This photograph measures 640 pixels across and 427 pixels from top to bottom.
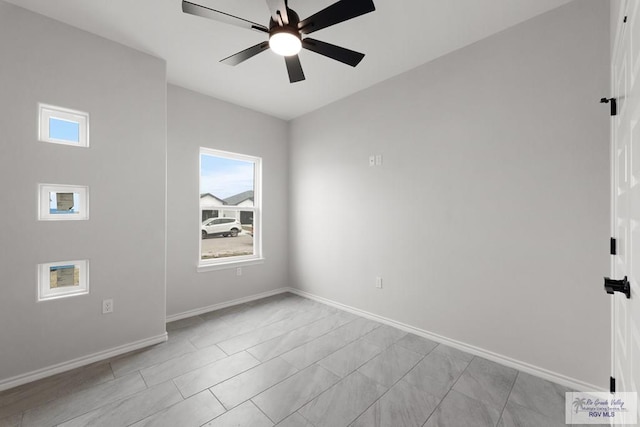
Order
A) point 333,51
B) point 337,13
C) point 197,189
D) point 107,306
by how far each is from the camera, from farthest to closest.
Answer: point 197,189 < point 107,306 < point 333,51 < point 337,13

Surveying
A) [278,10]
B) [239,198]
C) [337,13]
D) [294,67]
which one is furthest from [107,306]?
[337,13]

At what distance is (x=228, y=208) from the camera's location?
392 cm

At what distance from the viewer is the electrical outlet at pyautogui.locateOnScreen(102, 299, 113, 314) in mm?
2432

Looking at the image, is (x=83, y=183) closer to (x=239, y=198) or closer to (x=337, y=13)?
(x=239, y=198)

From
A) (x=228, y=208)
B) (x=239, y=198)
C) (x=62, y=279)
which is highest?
(x=239, y=198)

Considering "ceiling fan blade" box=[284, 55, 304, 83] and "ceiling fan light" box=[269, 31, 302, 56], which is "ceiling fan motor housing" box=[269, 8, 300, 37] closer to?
"ceiling fan light" box=[269, 31, 302, 56]

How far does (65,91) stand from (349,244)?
3224 mm

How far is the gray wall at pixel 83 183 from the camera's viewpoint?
2.04m

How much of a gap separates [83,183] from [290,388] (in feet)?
8.07

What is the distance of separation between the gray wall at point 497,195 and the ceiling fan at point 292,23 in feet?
4.16

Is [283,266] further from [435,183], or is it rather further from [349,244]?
[435,183]

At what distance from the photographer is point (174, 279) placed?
3303mm

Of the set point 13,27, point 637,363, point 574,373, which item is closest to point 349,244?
point 574,373

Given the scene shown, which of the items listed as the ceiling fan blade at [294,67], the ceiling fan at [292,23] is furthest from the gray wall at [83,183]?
the ceiling fan blade at [294,67]
